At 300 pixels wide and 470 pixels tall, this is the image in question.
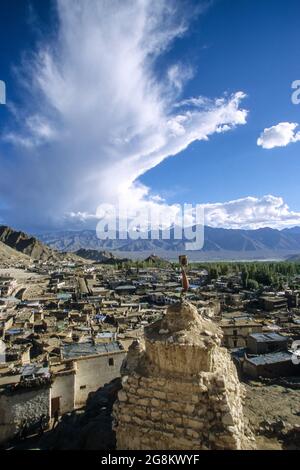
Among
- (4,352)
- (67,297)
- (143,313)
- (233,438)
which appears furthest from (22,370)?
(67,297)

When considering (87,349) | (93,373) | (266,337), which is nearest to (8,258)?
(87,349)

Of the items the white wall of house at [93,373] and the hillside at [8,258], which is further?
the hillside at [8,258]

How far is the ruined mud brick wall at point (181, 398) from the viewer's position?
7.21 m

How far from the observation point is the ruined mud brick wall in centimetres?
721

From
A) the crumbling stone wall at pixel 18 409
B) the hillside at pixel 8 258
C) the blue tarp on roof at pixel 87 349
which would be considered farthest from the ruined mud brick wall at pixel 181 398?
the hillside at pixel 8 258

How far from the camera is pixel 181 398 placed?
748 cm

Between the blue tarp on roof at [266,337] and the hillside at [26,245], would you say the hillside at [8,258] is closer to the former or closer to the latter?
the hillside at [26,245]

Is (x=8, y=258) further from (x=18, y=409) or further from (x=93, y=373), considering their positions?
(x=18, y=409)

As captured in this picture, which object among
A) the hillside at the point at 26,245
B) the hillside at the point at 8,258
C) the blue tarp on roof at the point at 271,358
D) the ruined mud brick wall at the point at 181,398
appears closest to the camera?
the ruined mud brick wall at the point at 181,398

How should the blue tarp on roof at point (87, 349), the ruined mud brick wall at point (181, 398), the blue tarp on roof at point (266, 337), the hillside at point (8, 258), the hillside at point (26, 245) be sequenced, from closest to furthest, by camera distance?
the ruined mud brick wall at point (181, 398) < the blue tarp on roof at point (87, 349) < the blue tarp on roof at point (266, 337) < the hillside at point (8, 258) < the hillside at point (26, 245)

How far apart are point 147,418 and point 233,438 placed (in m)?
1.85

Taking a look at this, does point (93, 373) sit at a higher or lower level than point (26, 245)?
lower

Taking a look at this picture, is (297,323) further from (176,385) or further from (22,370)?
(176,385)

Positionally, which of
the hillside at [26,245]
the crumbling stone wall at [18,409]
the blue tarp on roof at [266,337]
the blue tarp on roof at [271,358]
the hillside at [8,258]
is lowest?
the crumbling stone wall at [18,409]
